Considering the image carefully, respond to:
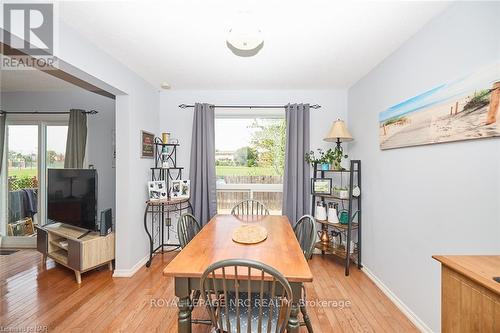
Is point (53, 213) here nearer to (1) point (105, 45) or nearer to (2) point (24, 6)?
(1) point (105, 45)

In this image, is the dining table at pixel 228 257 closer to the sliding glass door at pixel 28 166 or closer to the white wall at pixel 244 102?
the white wall at pixel 244 102

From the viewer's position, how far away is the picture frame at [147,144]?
2.90 metres

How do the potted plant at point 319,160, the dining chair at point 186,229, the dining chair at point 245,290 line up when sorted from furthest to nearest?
the potted plant at point 319,160, the dining chair at point 186,229, the dining chair at point 245,290

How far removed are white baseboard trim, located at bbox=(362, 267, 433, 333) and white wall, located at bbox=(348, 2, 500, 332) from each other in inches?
1.5

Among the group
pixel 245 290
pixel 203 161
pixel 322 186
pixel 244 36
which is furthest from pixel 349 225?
pixel 244 36

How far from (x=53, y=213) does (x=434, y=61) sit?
14.5 feet

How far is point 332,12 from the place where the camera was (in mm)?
1593

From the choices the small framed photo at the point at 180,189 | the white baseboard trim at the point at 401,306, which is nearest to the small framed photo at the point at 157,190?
the small framed photo at the point at 180,189

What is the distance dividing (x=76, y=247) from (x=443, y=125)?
3.65m

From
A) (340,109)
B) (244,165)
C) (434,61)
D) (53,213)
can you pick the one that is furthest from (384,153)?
(53,213)

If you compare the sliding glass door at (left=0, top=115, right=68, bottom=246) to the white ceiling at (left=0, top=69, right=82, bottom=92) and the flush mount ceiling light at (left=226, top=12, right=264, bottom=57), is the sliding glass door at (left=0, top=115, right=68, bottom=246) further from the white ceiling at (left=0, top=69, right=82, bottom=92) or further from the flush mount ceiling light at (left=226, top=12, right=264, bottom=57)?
the flush mount ceiling light at (left=226, top=12, right=264, bottom=57)

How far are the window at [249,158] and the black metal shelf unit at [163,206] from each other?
63cm

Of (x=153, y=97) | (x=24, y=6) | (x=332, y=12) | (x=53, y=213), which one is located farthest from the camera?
(x=153, y=97)

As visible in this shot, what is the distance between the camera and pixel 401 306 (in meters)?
2.01
